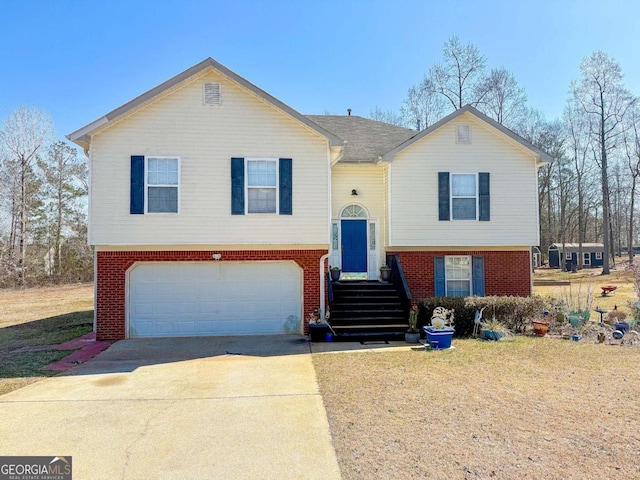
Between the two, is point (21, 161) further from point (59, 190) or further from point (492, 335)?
point (492, 335)

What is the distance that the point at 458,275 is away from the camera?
47.3 feet

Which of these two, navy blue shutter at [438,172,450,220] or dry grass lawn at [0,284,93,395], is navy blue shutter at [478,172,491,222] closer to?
navy blue shutter at [438,172,450,220]

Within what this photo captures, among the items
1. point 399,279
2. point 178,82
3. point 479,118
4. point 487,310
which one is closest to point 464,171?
point 479,118

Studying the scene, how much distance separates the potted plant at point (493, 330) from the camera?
1108 cm

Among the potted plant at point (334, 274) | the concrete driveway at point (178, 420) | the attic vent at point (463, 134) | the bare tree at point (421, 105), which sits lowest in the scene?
the concrete driveway at point (178, 420)

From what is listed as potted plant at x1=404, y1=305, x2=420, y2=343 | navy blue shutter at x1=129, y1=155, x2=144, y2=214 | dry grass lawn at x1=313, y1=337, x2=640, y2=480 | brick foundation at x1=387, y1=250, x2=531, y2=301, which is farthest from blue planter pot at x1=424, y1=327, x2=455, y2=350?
navy blue shutter at x1=129, y1=155, x2=144, y2=214

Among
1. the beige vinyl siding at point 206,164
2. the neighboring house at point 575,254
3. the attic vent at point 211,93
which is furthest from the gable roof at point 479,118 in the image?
the neighboring house at point 575,254

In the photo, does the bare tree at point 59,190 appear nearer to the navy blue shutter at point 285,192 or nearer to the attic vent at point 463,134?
the navy blue shutter at point 285,192

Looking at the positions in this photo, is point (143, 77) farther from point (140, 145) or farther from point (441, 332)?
point (441, 332)

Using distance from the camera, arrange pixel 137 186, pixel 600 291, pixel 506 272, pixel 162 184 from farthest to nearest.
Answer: pixel 600 291 < pixel 506 272 < pixel 162 184 < pixel 137 186

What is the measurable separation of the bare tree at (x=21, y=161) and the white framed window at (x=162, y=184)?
2477 centimetres

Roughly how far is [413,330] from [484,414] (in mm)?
5438

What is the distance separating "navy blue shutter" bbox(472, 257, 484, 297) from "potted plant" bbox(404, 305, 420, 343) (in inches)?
155

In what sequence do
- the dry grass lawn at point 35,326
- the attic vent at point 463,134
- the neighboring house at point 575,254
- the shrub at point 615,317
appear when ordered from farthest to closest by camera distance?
the neighboring house at point 575,254 < the attic vent at point 463,134 < the shrub at point 615,317 < the dry grass lawn at point 35,326
